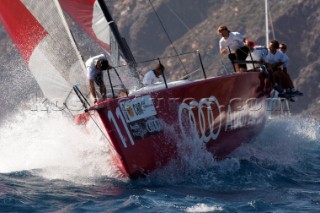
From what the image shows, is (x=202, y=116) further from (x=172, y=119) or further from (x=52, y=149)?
(x=52, y=149)

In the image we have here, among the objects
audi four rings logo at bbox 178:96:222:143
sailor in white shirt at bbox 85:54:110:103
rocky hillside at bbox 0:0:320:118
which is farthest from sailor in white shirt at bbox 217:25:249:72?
rocky hillside at bbox 0:0:320:118

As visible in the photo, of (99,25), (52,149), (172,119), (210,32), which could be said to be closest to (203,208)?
(172,119)

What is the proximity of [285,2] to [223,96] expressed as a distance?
1376 inches

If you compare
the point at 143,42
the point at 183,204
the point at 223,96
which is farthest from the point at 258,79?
the point at 143,42

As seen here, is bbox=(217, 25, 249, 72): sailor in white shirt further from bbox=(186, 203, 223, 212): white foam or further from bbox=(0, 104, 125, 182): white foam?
bbox=(186, 203, 223, 212): white foam

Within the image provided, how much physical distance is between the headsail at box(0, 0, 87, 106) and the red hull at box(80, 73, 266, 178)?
3.04ft

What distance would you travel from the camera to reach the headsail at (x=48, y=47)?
846cm

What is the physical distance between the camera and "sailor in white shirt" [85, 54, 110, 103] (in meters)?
7.79

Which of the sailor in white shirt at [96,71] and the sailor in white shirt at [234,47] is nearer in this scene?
the sailor in white shirt at [96,71]

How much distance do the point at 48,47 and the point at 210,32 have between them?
123ft

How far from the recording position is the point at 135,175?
25.7 feet

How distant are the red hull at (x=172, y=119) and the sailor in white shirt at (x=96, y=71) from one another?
404 millimetres

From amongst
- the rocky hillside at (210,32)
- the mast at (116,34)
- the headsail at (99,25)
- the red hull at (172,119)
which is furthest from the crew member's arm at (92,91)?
the rocky hillside at (210,32)

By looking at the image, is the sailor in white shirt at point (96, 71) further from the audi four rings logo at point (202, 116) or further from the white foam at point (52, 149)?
the audi four rings logo at point (202, 116)
